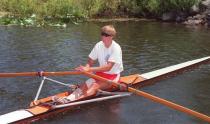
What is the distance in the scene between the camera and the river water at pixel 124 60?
40.0 feet

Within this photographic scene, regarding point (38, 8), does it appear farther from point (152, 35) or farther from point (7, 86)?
point (7, 86)

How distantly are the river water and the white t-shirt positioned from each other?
1260 mm

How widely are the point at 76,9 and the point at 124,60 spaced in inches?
742

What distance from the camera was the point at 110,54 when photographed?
12.3 metres

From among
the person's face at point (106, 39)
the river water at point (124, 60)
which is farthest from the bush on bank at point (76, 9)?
the person's face at point (106, 39)

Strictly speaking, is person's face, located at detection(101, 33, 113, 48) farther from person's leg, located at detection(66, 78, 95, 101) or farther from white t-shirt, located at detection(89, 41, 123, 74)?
person's leg, located at detection(66, 78, 95, 101)

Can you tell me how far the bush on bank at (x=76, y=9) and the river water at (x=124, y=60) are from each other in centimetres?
317

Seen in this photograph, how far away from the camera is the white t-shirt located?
40.2 ft

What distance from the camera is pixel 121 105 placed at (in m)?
13.0

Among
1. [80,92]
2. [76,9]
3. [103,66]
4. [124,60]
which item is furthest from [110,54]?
[76,9]

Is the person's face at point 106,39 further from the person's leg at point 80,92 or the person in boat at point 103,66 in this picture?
the person's leg at point 80,92

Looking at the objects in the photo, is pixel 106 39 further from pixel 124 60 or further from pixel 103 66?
pixel 124 60

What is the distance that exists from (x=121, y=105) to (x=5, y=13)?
26.1 metres

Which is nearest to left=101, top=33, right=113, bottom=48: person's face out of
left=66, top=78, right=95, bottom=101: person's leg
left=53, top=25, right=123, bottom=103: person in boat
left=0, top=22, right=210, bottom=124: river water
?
left=53, top=25, right=123, bottom=103: person in boat
